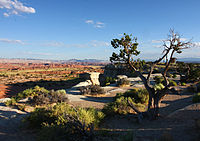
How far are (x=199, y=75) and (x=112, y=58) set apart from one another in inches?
810

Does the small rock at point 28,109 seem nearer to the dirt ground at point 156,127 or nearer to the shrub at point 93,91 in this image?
the dirt ground at point 156,127

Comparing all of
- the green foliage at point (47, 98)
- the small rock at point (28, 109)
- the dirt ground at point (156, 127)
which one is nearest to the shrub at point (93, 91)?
the green foliage at point (47, 98)

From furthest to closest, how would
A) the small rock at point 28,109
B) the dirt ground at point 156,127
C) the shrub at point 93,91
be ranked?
the shrub at point 93,91
the small rock at point 28,109
the dirt ground at point 156,127

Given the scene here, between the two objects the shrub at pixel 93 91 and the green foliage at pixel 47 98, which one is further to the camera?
the shrub at pixel 93 91

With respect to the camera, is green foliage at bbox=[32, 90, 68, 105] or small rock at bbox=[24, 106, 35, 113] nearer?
small rock at bbox=[24, 106, 35, 113]

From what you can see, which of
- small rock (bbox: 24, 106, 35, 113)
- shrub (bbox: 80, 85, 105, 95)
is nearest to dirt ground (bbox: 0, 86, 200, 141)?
small rock (bbox: 24, 106, 35, 113)

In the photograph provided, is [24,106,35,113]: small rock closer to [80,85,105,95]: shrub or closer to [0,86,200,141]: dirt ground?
[0,86,200,141]: dirt ground

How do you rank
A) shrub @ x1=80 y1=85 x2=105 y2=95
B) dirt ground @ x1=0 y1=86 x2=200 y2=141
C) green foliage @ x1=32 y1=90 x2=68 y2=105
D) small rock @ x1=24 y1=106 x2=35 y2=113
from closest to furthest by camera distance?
dirt ground @ x1=0 y1=86 x2=200 y2=141 < small rock @ x1=24 y1=106 x2=35 y2=113 < green foliage @ x1=32 y1=90 x2=68 y2=105 < shrub @ x1=80 y1=85 x2=105 y2=95

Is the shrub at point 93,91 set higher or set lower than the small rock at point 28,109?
higher

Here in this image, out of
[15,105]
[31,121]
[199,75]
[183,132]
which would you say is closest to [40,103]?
[15,105]

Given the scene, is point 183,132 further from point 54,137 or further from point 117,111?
point 54,137

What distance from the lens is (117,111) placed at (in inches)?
318

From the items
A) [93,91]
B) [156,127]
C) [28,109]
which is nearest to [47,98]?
[28,109]

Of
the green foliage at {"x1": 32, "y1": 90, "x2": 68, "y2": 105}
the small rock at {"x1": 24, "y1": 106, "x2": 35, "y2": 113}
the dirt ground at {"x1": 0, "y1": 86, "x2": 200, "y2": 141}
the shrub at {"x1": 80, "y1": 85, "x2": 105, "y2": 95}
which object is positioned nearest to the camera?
the dirt ground at {"x1": 0, "y1": 86, "x2": 200, "y2": 141}
